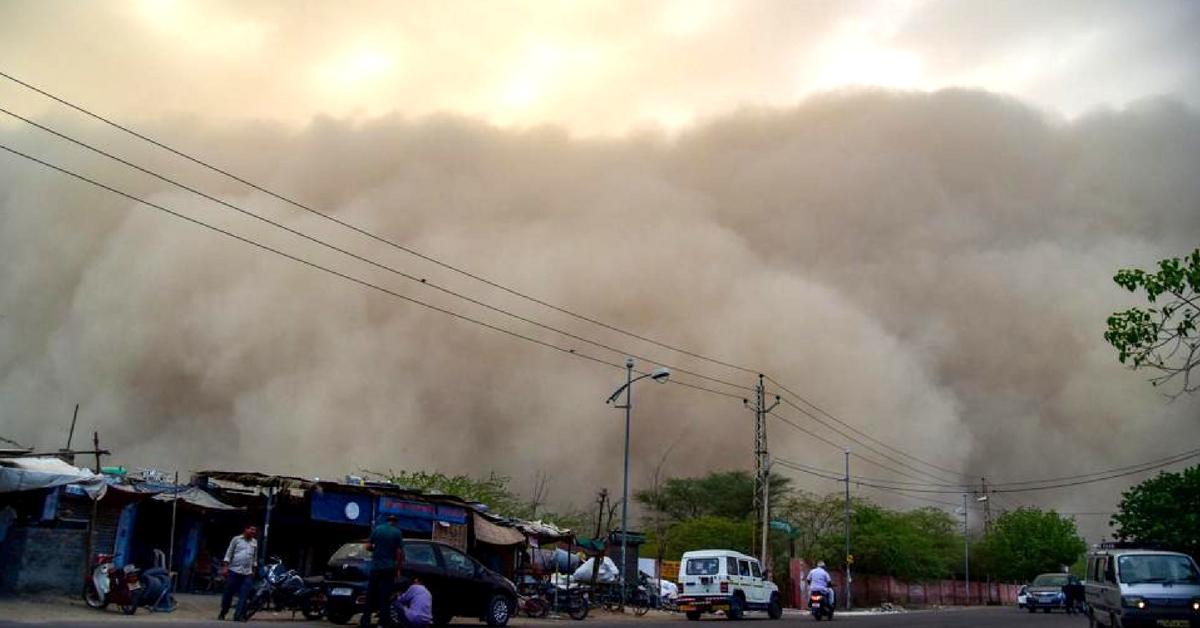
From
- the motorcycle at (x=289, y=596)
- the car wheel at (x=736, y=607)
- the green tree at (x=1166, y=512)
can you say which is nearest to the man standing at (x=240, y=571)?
the motorcycle at (x=289, y=596)

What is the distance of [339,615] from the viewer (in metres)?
14.3

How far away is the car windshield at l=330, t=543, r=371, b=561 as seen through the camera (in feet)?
47.5

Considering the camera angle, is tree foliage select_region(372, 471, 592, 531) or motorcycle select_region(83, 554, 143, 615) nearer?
motorcycle select_region(83, 554, 143, 615)

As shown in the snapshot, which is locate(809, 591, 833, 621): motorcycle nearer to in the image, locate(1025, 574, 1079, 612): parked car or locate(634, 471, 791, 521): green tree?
locate(1025, 574, 1079, 612): parked car

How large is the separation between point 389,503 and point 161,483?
15.9 feet

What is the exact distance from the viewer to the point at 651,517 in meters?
62.3

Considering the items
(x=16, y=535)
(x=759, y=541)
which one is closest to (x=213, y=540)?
(x=16, y=535)

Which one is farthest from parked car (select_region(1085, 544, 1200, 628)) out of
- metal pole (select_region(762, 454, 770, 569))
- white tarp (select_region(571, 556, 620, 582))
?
metal pole (select_region(762, 454, 770, 569))

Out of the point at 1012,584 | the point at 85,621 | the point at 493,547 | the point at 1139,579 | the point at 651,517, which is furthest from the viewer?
the point at 1012,584

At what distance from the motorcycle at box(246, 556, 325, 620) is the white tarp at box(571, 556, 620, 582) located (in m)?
10.8

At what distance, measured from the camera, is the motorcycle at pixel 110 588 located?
14656 millimetres

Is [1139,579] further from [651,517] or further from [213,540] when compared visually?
[651,517]

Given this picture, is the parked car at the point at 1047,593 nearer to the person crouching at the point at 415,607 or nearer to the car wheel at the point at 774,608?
the car wheel at the point at 774,608

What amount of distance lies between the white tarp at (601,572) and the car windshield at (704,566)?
286cm
